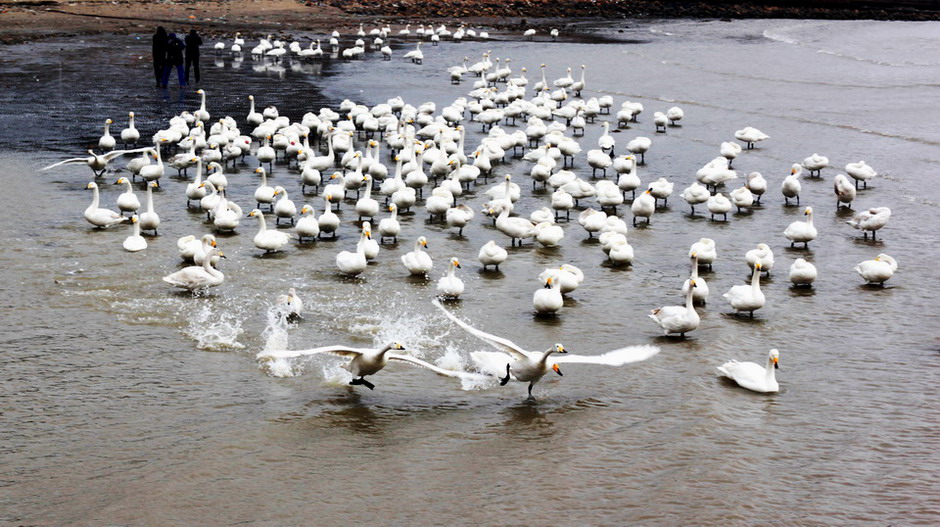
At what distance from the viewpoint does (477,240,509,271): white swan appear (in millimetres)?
17469

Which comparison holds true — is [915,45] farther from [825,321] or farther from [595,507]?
[595,507]

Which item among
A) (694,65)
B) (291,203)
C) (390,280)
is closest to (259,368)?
(390,280)

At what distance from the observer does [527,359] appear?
1250cm

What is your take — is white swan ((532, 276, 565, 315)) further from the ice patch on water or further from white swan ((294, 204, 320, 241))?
white swan ((294, 204, 320, 241))

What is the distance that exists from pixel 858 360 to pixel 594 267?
5.15 metres

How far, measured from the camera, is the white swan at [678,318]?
14672 mm

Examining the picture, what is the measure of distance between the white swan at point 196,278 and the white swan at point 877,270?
9.95 meters

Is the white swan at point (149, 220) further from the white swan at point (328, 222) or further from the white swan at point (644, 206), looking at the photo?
the white swan at point (644, 206)

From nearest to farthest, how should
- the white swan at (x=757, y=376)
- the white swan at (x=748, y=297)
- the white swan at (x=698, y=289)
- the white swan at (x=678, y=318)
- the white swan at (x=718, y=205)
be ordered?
the white swan at (x=757, y=376), the white swan at (x=678, y=318), the white swan at (x=748, y=297), the white swan at (x=698, y=289), the white swan at (x=718, y=205)

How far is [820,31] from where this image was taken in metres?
69.0

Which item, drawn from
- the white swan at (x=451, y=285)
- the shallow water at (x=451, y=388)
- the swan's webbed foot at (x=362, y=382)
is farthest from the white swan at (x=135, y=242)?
the swan's webbed foot at (x=362, y=382)

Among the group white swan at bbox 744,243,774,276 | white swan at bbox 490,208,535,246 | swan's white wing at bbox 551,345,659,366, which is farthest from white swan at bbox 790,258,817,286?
swan's white wing at bbox 551,345,659,366

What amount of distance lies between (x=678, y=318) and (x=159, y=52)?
88.1 ft

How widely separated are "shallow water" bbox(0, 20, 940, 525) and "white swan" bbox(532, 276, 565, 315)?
13.2 inches
